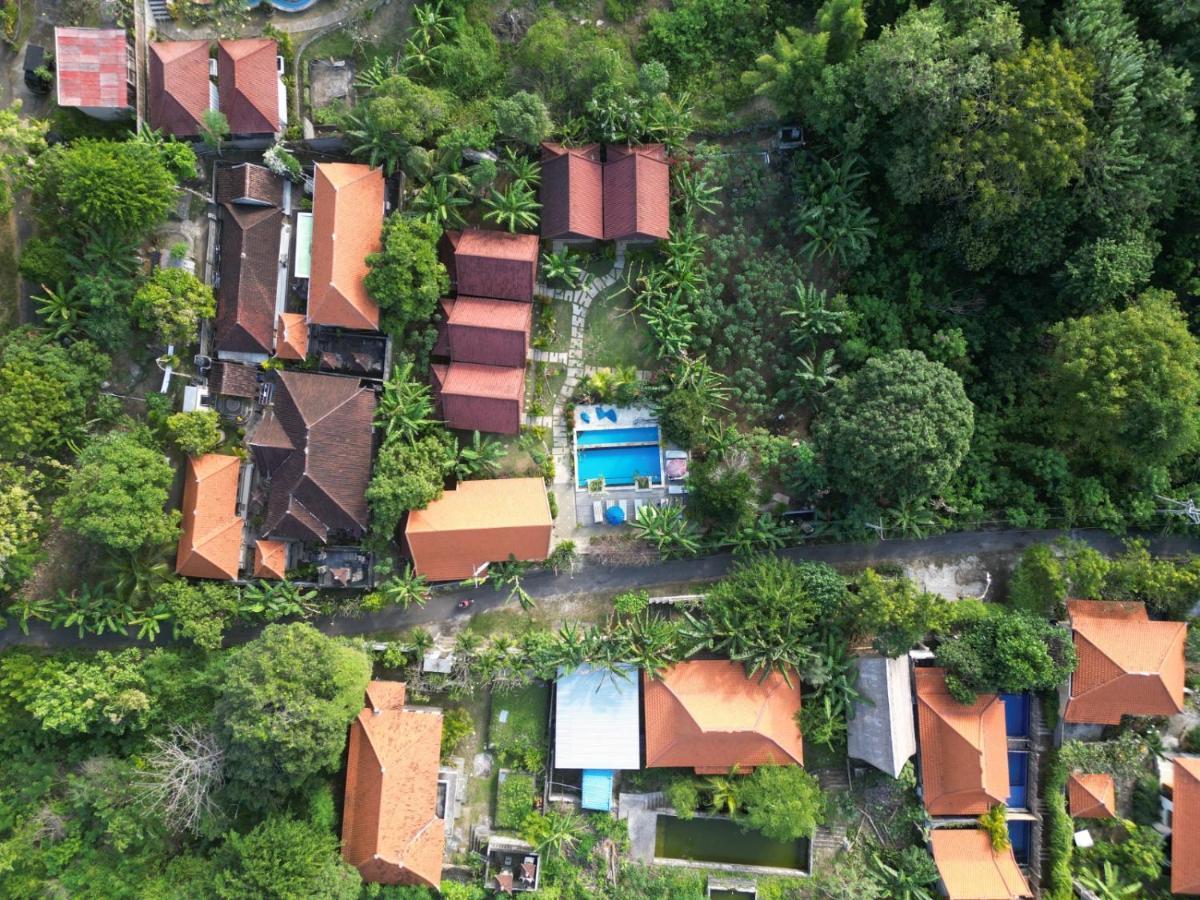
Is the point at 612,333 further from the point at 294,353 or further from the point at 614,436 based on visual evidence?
the point at 294,353

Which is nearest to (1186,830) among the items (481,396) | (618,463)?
(618,463)

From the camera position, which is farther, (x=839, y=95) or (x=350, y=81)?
(x=350, y=81)

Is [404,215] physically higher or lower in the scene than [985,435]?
higher

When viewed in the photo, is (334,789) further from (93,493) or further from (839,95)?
(839,95)

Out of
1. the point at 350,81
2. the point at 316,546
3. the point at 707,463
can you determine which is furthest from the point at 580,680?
the point at 350,81

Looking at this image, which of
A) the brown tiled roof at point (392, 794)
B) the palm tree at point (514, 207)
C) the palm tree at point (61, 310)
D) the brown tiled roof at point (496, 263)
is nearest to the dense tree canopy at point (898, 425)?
the brown tiled roof at point (496, 263)
